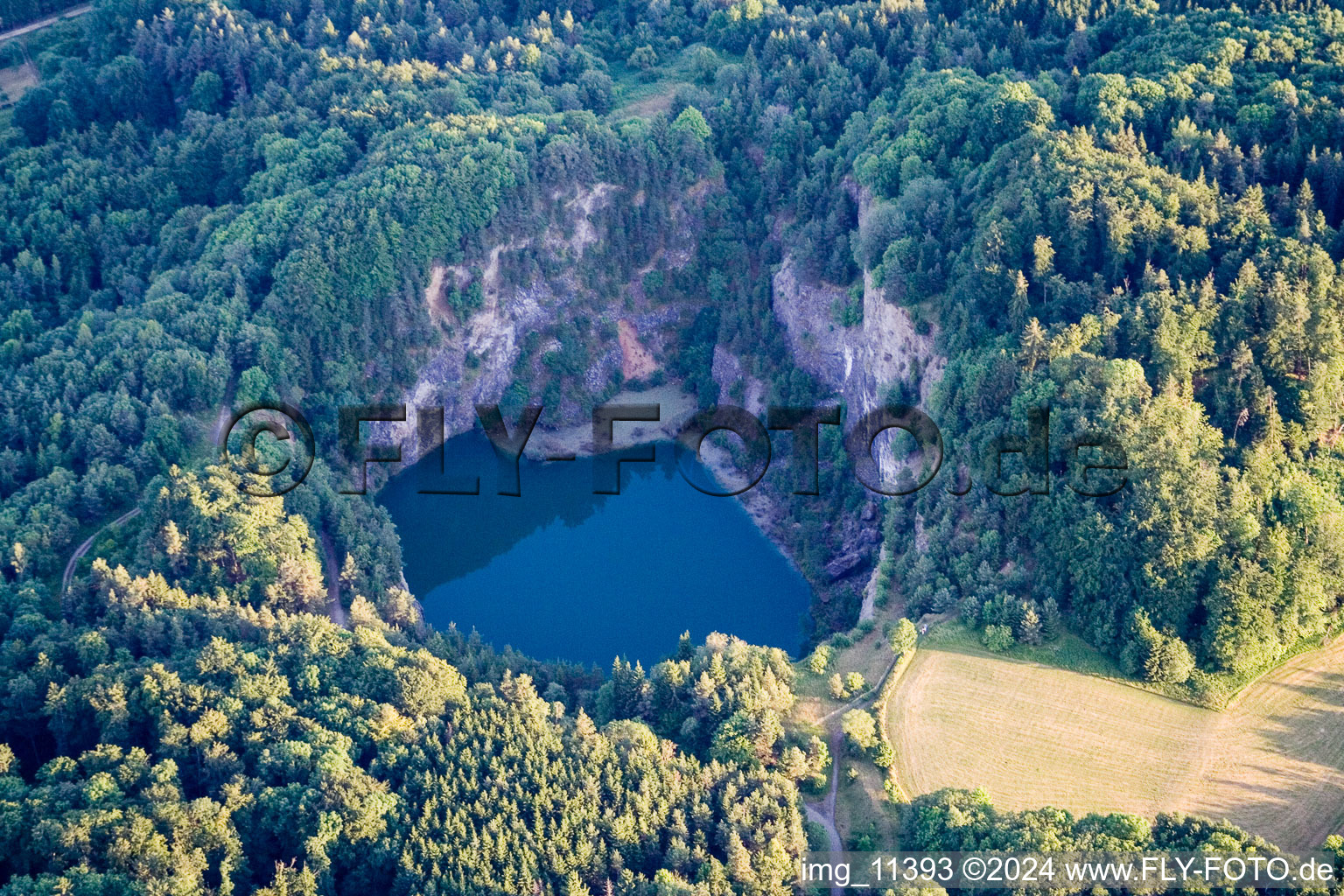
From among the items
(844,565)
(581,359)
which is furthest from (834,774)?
(581,359)

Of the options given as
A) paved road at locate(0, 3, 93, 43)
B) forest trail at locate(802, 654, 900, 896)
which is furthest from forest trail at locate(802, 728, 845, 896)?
paved road at locate(0, 3, 93, 43)

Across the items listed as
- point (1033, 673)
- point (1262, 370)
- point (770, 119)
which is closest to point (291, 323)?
point (770, 119)

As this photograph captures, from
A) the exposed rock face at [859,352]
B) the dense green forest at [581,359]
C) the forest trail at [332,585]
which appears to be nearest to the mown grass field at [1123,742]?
the dense green forest at [581,359]

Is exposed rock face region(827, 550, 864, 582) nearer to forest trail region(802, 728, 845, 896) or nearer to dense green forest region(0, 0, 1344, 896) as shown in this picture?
dense green forest region(0, 0, 1344, 896)

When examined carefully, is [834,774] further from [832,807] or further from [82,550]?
[82,550]

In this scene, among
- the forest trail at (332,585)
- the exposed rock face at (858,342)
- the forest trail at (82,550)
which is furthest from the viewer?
the exposed rock face at (858,342)

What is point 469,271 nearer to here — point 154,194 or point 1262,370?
point 154,194

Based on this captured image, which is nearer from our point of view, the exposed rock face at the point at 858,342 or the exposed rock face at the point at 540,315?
the exposed rock face at the point at 858,342

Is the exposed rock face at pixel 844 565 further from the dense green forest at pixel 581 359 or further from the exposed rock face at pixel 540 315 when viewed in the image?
the exposed rock face at pixel 540 315
